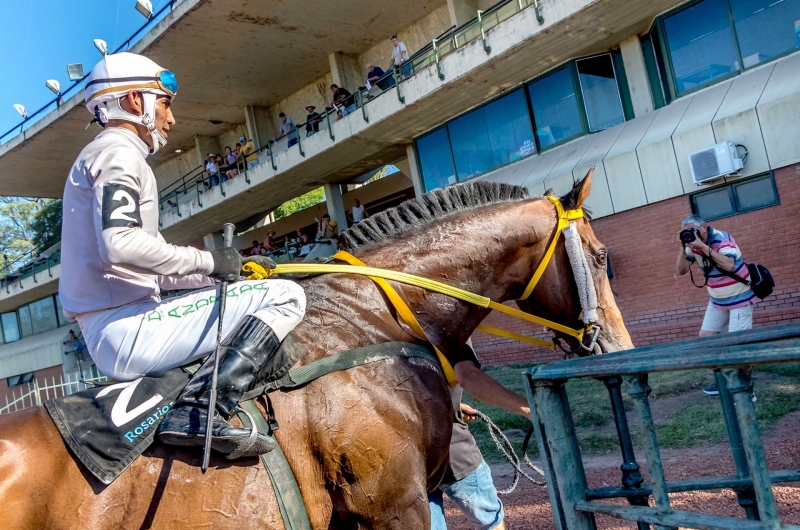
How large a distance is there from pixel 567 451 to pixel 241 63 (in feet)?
72.2

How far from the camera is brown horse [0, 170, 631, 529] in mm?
2119

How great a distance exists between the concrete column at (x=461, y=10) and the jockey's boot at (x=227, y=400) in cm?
1672

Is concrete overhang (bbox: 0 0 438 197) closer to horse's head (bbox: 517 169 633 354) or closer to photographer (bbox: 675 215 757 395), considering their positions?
photographer (bbox: 675 215 757 395)

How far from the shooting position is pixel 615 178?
13047mm

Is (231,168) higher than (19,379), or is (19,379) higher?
(231,168)

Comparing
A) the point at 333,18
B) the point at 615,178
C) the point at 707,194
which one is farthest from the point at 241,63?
the point at 707,194

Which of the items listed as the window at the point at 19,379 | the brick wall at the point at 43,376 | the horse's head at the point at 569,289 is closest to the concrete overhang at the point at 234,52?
the brick wall at the point at 43,376

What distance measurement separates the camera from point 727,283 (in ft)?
23.9

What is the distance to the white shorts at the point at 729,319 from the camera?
7.26 metres

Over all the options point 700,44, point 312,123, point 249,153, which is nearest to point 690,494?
point 700,44

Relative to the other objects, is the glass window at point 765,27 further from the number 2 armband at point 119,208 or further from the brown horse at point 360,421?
the number 2 armband at point 119,208

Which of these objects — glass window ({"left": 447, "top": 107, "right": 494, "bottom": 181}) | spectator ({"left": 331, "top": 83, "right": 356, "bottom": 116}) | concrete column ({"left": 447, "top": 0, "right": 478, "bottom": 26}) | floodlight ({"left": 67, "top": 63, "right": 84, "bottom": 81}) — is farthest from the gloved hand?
floodlight ({"left": 67, "top": 63, "right": 84, "bottom": 81})

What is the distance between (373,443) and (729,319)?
6575 millimetres

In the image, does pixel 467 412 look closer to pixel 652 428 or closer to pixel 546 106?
pixel 652 428
